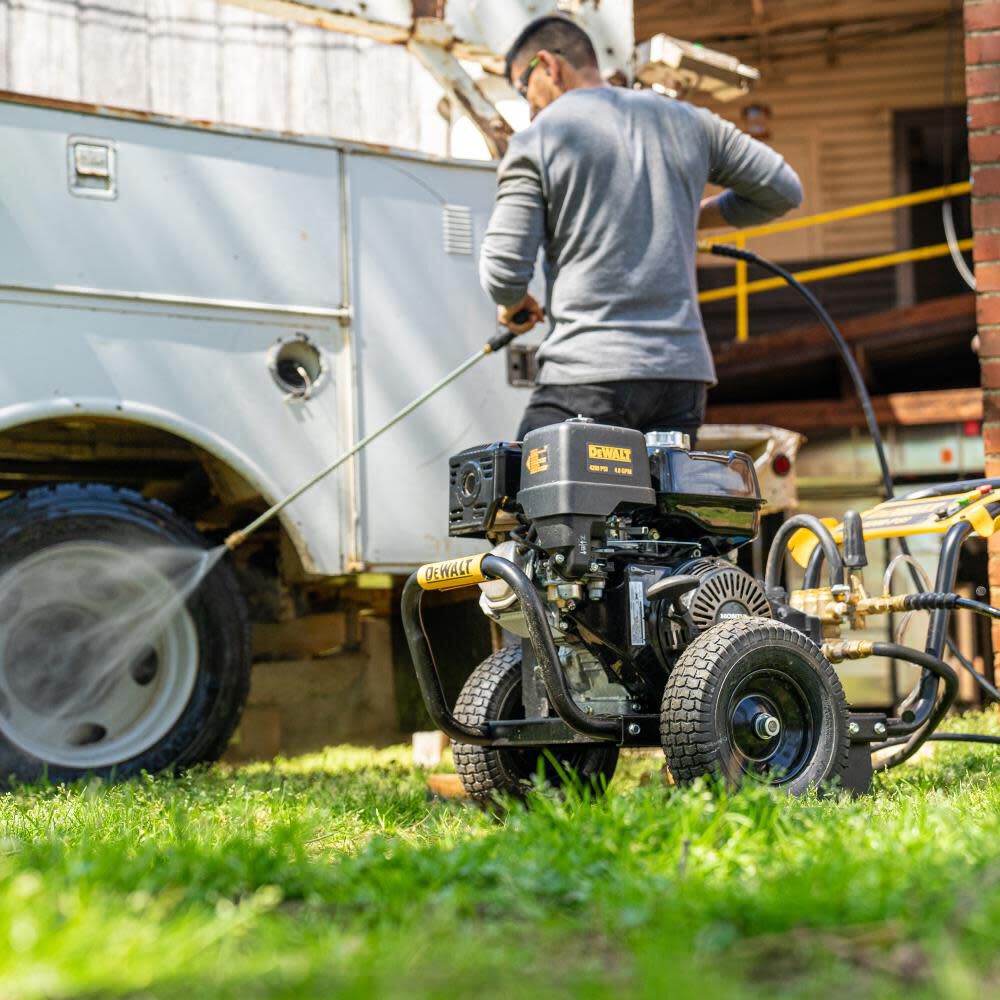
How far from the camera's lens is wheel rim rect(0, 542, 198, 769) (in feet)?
14.4

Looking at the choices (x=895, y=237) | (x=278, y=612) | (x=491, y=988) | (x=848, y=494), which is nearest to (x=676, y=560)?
(x=491, y=988)

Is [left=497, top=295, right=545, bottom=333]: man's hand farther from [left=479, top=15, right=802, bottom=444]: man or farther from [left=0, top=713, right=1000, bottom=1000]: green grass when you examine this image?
[left=0, top=713, right=1000, bottom=1000]: green grass

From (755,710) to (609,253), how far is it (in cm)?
138

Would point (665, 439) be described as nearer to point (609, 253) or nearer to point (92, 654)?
point (609, 253)

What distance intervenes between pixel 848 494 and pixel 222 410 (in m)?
4.12

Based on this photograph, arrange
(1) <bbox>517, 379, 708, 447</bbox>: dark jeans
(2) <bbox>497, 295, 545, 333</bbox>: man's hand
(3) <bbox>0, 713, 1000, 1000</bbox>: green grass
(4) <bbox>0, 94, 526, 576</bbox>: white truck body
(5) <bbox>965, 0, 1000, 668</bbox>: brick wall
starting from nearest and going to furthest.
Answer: (3) <bbox>0, 713, 1000, 1000</bbox>: green grass
(1) <bbox>517, 379, 708, 447</bbox>: dark jeans
(2) <bbox>497, 295, 545, 333</bbox>: man's hand
(4) <bbox>0, 94, 526, 576</bbox>: white truck body
(5) <bbox>965, 0, 1000, 668</bbox>: brick wall

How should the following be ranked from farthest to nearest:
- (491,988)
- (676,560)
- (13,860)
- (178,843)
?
(676,560) → (178,843) → (13,860) → (491,988)

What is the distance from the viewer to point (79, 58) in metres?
6.54

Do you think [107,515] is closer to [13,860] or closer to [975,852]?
[13,860]

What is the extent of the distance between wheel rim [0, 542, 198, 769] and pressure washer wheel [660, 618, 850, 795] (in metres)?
1.94

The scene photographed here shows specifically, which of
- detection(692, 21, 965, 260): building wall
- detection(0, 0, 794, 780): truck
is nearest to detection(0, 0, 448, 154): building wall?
detection(0, 0, 794, 780): truck

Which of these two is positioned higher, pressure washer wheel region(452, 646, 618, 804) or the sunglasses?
the sunglasses

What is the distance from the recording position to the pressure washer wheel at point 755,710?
310cm

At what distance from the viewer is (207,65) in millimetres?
6633
